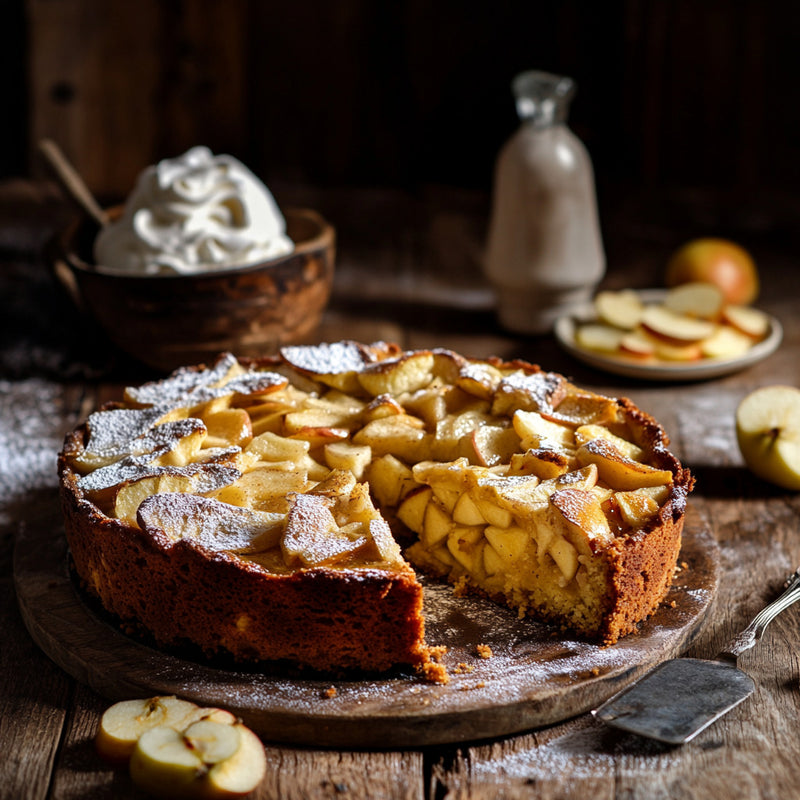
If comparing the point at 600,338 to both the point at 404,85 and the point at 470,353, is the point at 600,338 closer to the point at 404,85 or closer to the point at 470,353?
the point at 470,353

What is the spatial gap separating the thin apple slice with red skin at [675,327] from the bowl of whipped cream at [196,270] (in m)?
1.12

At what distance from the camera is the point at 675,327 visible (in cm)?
363

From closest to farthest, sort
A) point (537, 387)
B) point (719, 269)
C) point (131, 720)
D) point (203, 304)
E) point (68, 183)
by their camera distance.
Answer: point (131, 720), point (537, 387), point (203, 304), point (68, 183), point (719, 269)

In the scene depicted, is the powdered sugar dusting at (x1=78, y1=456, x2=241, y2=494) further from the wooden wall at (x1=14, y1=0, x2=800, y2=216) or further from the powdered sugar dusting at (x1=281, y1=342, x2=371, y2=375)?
the wooden wall at (x1=14, y1=0, x2=800, y2=216)

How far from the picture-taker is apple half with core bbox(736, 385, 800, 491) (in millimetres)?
2828

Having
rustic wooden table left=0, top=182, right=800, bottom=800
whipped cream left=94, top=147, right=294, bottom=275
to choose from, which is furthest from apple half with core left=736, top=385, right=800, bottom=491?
whipped cream left=94, top=147, right=294, bottom=275

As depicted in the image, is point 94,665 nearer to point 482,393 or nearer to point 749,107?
point 482,393

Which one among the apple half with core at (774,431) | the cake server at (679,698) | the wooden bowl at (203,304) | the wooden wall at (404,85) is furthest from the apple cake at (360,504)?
the wooden wall at (404,85)

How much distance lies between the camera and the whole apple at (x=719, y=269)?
13.5 feet

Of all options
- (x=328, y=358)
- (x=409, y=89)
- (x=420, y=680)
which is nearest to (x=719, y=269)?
(x=328, y=358)

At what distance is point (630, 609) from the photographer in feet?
7.14

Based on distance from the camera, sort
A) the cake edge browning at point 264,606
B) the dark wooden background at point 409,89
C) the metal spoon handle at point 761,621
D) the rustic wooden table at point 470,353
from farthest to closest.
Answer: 1. the dark wooden background at point 409,89
2. the metal spoon handle at point 761,621
3. the cake edge browning at point 264,606
4. the rustic wooden table at point 470,353

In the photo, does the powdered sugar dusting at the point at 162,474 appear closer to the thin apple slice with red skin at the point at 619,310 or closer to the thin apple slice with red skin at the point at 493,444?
the thin apple slice with red skin at the point at 493,444

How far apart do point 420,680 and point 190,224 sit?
1835 mm
